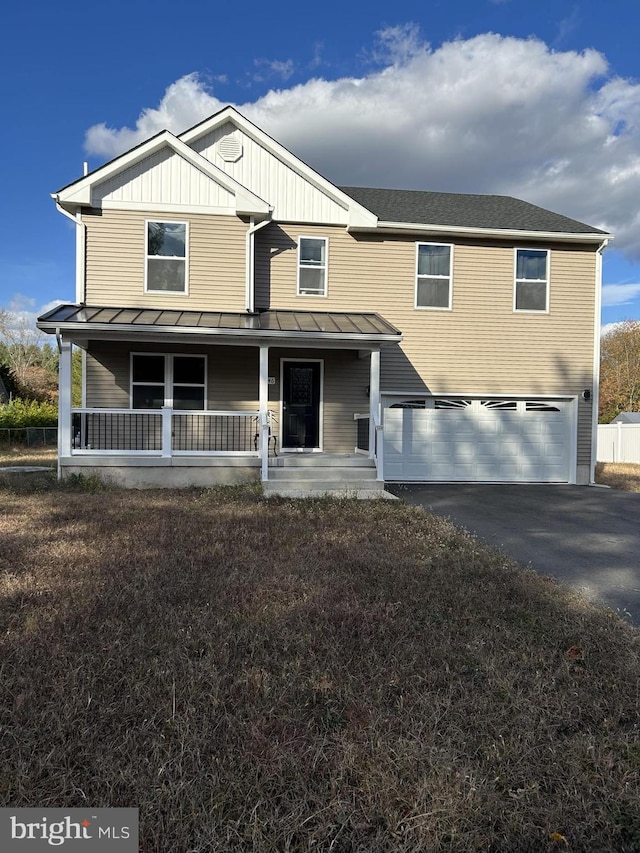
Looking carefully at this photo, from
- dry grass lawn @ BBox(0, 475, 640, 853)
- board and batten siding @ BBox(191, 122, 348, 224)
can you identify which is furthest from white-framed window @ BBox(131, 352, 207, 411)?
dry grass lawn @ BBox(0, 475, 640, 853)

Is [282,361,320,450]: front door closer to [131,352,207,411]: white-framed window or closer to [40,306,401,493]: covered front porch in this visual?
[40,306,401,493]: covered front porch

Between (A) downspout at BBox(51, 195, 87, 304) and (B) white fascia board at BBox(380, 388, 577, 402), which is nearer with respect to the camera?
(A) downspout at BBox(51, 195, 87, 304)

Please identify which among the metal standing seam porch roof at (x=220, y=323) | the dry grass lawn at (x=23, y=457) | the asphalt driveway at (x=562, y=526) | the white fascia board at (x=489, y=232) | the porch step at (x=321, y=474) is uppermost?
the white fascia board at (x=489, y=232)

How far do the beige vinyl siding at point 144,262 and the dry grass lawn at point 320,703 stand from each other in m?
7.33

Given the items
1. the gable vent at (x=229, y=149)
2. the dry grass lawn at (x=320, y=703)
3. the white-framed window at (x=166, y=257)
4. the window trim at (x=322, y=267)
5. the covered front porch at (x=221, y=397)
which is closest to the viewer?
the dry grass lawn at (x=320, y=703)


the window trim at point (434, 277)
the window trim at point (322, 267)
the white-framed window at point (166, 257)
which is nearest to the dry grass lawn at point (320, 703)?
the white-framed window at point (166, 257)

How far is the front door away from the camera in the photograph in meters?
12.1

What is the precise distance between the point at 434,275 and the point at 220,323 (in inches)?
213

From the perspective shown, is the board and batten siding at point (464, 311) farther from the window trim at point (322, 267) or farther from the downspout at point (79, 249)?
the downspout at point (79, 249)

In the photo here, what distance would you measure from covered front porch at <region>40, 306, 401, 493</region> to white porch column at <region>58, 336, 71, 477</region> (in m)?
0.02

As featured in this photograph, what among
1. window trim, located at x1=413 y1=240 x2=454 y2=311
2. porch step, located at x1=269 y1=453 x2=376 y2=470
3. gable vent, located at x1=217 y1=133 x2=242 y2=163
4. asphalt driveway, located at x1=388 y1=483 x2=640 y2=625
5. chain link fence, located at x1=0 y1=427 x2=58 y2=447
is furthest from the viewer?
chain link fence, located at x1=0 y1=427 x2=58 y2=447

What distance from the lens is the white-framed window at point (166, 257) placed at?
37.2 feet

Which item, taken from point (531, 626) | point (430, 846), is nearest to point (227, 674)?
point (430, 846)

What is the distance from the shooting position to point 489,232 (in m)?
12.4
